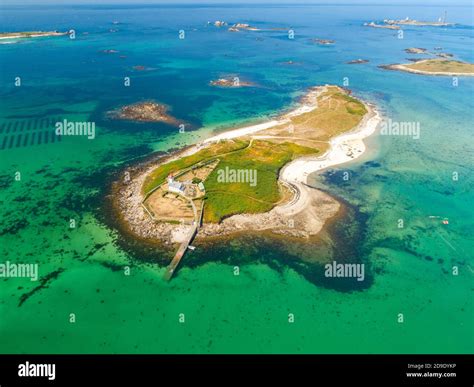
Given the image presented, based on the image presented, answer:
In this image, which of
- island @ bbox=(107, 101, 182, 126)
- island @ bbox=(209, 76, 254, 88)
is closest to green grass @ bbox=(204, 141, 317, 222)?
island @ bbox=(107, 101, 182, 126)

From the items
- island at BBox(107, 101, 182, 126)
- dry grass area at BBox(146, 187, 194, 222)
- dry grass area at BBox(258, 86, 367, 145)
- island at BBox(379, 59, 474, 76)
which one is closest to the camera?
dry grass area at BBox(146, 187, 194, 222)

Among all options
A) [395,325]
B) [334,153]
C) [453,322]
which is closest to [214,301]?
[395,325]

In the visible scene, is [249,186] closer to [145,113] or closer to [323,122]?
[323,122]

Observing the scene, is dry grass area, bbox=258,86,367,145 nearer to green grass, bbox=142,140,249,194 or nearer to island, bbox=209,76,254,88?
green grass, bbox=142,140,249,194

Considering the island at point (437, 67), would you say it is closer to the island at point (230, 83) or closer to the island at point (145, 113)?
the island at point (230, 83)

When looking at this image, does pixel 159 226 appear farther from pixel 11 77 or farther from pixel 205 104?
pixel 11 77

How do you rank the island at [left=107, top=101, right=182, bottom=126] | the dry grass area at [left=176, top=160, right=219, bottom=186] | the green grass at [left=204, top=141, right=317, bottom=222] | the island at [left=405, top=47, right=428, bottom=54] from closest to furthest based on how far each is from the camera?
the green grass at [left=204, top=141, right=317, bottom=222]
the dry grass area at [left=176, top=160, right=219, bottom=186]
the island at [left=107, top=101, right=182, bottom=126]
the island at [left=405, top=47, right=428, bottom=54]
